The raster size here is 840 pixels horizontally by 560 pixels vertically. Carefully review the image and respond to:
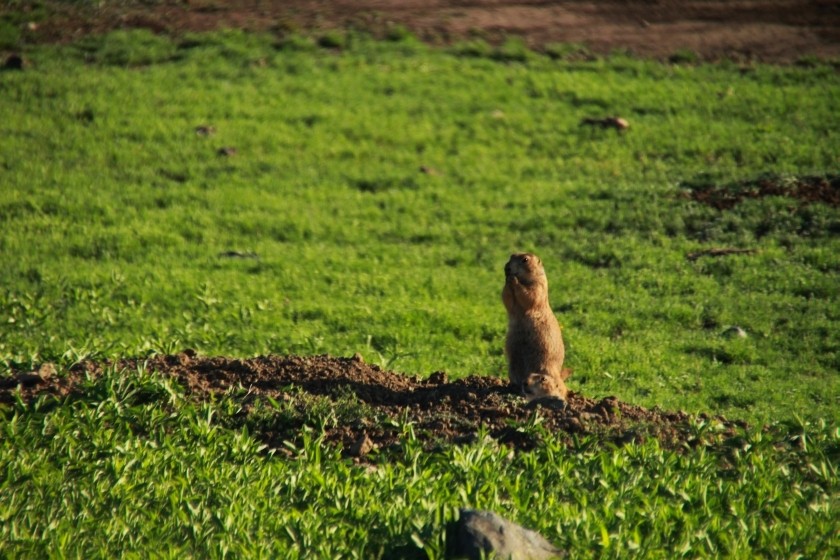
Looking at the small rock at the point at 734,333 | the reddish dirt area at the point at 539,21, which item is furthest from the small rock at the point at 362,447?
the reddish dirt area at the point at 539,21

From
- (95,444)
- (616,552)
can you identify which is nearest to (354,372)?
(95,444)

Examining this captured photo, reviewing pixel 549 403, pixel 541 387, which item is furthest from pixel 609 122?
pixel 549 403

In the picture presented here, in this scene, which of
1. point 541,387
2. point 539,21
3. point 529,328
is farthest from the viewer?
point 539,21

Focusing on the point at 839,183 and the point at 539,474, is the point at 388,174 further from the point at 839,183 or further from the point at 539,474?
the point at 539,474

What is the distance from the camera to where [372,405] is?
7371mm

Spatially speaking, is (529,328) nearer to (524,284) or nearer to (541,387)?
Result: (524,284)

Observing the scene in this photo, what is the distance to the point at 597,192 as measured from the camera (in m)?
14.4

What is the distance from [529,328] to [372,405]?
4.12ft

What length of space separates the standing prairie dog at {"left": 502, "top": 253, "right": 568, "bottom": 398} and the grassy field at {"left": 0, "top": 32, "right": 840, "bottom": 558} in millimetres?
1140

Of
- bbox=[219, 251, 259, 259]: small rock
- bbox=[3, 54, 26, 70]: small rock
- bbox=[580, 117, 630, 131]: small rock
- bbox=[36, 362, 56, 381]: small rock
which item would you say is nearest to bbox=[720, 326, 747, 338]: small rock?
bbox=[219, 251, 259, 259]: small rock

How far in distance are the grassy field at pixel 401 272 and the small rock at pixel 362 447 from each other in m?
0.26

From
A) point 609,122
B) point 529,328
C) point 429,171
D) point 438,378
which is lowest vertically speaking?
point 429,171

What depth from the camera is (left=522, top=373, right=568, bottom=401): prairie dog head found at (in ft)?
24.7

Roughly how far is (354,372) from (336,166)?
25.9ft
